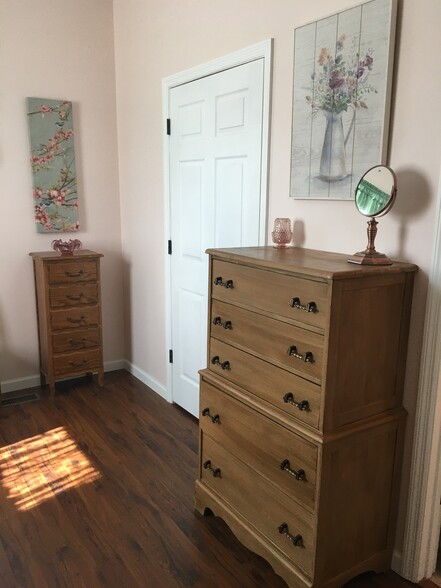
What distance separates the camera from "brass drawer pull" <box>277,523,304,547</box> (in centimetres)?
180

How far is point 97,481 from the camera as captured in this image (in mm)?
2568

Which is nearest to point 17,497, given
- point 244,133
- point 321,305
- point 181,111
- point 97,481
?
point 97,481

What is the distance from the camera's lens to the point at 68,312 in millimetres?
3584

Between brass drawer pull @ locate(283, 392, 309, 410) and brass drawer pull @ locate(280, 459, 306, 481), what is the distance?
0.22 m

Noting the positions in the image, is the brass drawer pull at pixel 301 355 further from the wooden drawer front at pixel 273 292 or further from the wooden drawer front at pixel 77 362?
the wooden drawer front at pixel 77 362

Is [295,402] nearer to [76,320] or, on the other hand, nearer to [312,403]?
[312,403]

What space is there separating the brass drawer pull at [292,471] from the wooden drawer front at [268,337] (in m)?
0.35

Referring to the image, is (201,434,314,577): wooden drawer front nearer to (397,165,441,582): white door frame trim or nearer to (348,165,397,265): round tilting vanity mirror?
(397,165,441,582): white door frame trim

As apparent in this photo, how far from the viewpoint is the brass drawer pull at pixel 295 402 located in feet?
5.64

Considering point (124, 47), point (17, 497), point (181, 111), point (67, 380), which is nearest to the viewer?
point (17, 497)

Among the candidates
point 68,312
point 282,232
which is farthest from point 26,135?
point 282,232

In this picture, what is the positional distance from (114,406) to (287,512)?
188 cm

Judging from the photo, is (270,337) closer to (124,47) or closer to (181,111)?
(181,111)

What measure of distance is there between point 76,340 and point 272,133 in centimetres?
213
